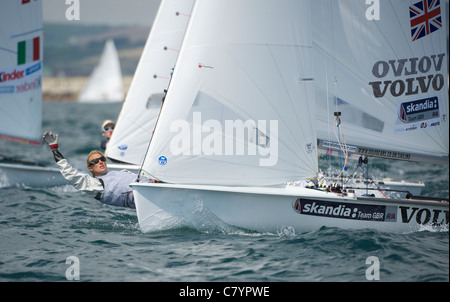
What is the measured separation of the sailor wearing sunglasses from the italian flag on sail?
485 cm

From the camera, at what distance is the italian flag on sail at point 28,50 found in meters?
11.5

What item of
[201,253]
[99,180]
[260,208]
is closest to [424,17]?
[260,208]

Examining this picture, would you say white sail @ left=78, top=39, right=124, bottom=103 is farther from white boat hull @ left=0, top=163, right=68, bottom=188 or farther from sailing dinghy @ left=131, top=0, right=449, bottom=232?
sailing dinghy @ left=131, top=0, right=449, bottom=232

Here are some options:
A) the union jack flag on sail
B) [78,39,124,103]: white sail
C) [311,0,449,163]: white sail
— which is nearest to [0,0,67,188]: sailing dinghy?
[311,0,449,163]: white sail

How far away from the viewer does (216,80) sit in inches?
281

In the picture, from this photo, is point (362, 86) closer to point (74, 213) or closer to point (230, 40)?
point (230, 40)

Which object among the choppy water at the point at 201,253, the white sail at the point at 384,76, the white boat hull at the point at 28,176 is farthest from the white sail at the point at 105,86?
the choppy water at the point at 201,253

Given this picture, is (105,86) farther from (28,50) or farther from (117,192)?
(117,192)

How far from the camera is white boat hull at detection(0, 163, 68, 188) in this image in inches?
420

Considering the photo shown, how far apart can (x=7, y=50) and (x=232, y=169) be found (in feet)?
20.6

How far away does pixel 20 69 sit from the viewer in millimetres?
11656

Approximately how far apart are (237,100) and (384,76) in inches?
97.2

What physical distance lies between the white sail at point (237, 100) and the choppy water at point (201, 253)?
779 millimetres
